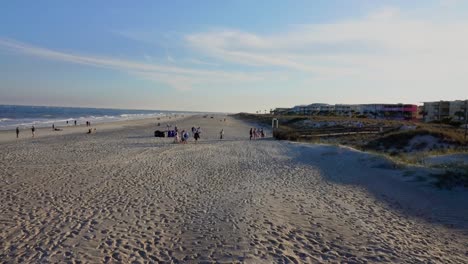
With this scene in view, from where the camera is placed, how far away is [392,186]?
12.3 m

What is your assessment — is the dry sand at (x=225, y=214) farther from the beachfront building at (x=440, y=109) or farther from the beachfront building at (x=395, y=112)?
the beachfront building at (x=395, y=112)

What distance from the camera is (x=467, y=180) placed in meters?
11.3

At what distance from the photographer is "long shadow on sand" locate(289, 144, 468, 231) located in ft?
30.6

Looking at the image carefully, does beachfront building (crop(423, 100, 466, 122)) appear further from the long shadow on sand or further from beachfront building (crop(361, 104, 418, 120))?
the long shadow on sand

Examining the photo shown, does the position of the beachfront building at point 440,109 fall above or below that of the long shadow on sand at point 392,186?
above

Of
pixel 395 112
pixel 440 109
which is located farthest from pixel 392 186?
pixel 395 112

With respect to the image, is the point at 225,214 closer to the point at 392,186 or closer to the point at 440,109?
the point at 392,186

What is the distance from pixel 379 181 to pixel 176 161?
1013 cm

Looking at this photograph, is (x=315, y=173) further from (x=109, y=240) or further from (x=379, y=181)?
(x=109, y=240)

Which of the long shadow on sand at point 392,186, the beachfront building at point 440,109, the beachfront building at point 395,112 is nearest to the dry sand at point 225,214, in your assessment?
the long shadow on sand at point 392,186

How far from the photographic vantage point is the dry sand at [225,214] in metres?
6.48

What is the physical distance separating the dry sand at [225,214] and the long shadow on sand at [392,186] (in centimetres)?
4

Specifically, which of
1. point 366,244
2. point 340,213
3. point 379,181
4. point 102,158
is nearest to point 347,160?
point 379,181

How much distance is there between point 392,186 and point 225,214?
684cm
